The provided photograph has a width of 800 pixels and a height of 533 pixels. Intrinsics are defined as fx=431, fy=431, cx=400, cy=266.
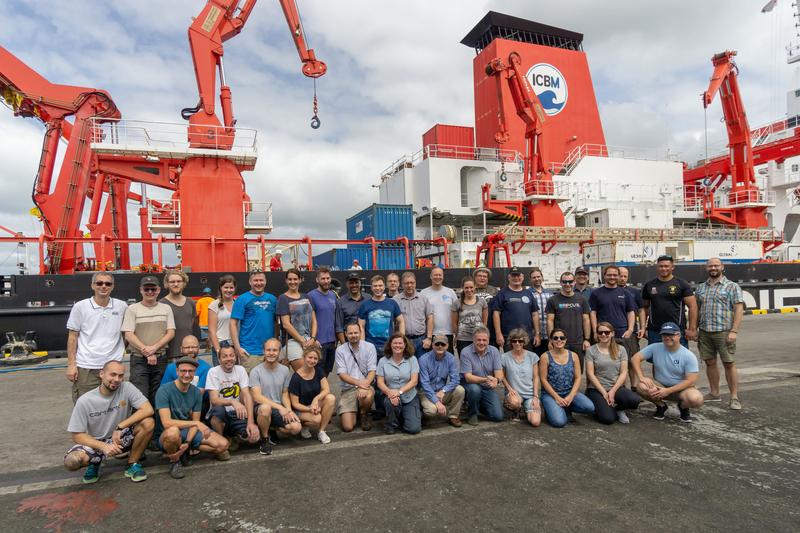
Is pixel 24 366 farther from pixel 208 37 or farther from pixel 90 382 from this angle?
pixel 208 37

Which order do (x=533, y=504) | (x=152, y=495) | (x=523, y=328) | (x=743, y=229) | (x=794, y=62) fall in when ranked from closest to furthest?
(x=533, y=504)
(x=152, y=495)
(x=523, y=328)
(x=743, y=229)
(x=794, y=62)

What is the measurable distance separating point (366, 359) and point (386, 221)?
14.2 metres

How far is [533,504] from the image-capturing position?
311cm

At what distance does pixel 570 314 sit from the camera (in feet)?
17.8

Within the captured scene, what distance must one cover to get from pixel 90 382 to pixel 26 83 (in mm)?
14963

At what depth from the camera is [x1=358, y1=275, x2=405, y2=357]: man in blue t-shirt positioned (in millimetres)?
5406

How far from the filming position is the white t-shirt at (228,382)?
4238 millimetres

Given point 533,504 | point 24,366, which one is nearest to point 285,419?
point 533,504

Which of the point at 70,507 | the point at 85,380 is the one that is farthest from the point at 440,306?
the point at 70,507

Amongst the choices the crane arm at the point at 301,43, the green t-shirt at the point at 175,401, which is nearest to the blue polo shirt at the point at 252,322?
the green t-shirt at the point at 175,401

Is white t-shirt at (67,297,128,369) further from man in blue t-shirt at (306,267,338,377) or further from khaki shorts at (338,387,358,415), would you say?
khaki shorts at (338,387,358,415)

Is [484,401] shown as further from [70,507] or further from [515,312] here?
[70,507]

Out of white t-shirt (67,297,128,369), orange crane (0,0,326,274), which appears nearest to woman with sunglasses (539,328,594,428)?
white t-shirt (67,297,128,369)

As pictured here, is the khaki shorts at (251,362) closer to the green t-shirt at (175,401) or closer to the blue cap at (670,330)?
the green t-shirt at (175,401)
